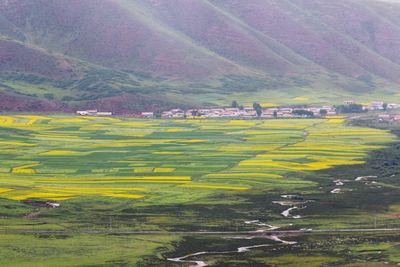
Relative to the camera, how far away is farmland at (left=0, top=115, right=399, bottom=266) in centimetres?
9338

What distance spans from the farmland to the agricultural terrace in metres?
0.16

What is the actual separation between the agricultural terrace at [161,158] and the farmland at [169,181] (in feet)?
0.52

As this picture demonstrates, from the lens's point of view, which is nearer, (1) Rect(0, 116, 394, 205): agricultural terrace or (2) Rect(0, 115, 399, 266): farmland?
(2) Rect(0, 115, 399, 266): farmland

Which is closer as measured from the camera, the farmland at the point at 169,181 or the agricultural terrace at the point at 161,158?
the farmland at the point at 169,181

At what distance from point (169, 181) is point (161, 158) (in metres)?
24.0

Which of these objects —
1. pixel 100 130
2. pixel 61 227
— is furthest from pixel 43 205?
pixel 100 130

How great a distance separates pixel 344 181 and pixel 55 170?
3626cm

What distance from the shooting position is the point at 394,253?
7906 centimetres

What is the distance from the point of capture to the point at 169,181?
121 m

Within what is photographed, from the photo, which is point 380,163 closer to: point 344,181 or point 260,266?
point 344,181

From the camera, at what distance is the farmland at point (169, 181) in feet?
306

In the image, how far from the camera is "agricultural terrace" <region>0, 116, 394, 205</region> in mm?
114250

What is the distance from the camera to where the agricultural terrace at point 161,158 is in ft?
375

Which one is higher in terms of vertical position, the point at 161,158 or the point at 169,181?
the point at 161,158
